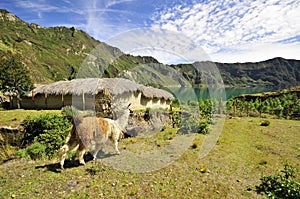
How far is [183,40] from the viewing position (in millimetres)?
8055

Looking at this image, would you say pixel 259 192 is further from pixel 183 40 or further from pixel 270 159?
pixel 183 40

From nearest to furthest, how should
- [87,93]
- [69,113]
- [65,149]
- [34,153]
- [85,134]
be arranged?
[65,149] < [85,134] < [34,153] < [69,113] < [87,93]

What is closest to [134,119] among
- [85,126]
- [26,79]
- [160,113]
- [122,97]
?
[160,113]

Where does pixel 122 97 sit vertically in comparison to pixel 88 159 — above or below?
above

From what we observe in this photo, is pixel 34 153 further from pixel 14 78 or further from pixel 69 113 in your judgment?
pixel 14 78

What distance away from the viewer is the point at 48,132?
9.67 metres

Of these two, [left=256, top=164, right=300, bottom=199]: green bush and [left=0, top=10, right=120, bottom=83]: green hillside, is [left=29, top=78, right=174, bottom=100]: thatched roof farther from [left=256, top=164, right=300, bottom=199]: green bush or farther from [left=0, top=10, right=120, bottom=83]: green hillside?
[left=0, top=10, right=120, bottom=83]: green hillside

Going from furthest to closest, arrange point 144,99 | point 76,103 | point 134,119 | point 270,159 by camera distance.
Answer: point 144,99 → point 76,103 → point 134,119 → point 270,159

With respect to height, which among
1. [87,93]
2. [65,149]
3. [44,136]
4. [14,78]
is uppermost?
[14,78]

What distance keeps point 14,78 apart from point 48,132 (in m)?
15.0

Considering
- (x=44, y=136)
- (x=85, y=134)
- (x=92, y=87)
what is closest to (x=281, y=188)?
(x=85, y=134)

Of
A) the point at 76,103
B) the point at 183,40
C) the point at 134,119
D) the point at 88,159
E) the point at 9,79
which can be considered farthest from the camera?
the point at 9,79

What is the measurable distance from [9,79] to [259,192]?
23.9 metres

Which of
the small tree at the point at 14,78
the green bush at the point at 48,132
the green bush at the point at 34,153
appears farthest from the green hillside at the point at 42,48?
the green bush at the point at 34,153
